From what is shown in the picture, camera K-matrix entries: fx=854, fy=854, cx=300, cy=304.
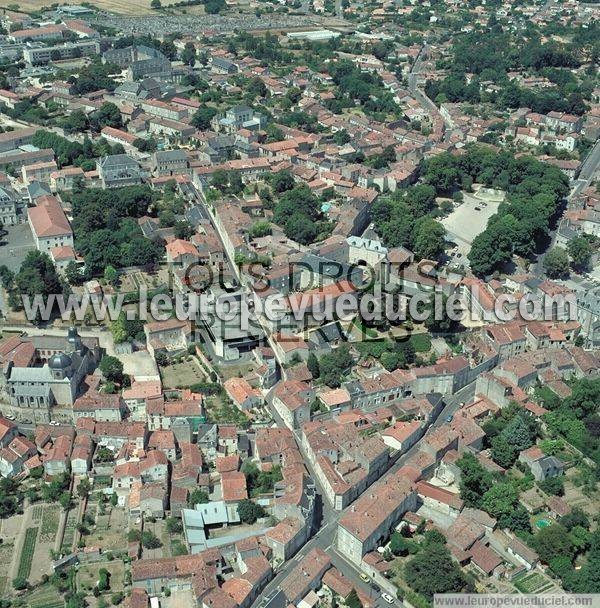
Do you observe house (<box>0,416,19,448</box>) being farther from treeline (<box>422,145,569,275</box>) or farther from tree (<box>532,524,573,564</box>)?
treeline (<box>422,145,569,275</box>)

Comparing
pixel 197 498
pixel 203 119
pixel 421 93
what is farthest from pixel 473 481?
pixel 421 93

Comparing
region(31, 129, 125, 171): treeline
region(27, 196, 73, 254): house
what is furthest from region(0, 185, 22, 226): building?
region(31, 129, 125, 171): treeline

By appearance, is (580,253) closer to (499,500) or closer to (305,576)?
(499,500)

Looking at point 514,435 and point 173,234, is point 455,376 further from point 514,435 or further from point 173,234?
point 173,234

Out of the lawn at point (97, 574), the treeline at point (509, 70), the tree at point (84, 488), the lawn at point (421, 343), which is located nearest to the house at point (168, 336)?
the tree at point (84, 488)

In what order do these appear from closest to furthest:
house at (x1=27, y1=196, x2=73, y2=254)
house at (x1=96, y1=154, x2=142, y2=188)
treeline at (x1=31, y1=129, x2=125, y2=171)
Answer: house at (x1=27, y1=196, x2=73, y2=254) < house at (x1=96, y1=154, x2=142, y2=188) < treeline at (x1=31, y1=129, x2=125, y2=171)

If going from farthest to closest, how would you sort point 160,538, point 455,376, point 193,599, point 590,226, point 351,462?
point 590,226, point 455,376, point 351,462, point 160,538, point 193,599

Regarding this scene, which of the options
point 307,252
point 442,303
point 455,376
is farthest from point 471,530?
point 307,252
